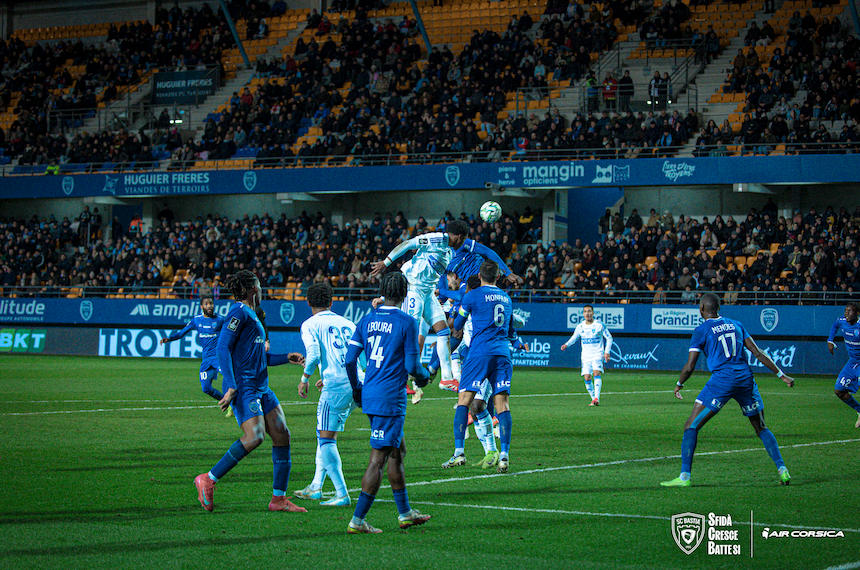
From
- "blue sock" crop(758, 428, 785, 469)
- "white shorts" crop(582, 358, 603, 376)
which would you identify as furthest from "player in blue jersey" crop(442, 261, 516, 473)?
"white shorts" crop(582, 358, 603, 376)

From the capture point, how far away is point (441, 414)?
719 inches

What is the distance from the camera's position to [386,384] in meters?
7.65

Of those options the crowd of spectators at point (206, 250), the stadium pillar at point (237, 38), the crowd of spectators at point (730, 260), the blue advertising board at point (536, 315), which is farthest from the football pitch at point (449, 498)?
the stadium pillar at point (237, 38)

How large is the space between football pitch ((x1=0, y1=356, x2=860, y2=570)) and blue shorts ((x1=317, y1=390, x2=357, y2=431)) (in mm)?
789

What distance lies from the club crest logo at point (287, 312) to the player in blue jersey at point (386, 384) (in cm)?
3173

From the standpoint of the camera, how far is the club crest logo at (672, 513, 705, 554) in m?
7.26

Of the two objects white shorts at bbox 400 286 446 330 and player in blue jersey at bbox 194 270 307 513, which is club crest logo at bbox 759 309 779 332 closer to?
white shorts at bbox 400 286 446 330

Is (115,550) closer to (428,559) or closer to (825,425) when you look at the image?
(428,559)

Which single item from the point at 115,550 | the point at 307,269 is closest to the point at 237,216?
the point at 307,269

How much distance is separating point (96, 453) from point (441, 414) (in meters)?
7.47

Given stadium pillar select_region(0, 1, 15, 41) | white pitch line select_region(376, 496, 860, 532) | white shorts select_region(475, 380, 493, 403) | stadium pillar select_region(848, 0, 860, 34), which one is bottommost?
white pitch line select_region(376, 496, 860, 532)

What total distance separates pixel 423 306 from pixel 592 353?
8.94 m

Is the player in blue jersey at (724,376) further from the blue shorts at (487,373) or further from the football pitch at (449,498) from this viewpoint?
the blue shorts at (487,373)

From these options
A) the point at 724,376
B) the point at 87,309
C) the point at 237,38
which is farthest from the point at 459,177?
the point at 724,376
